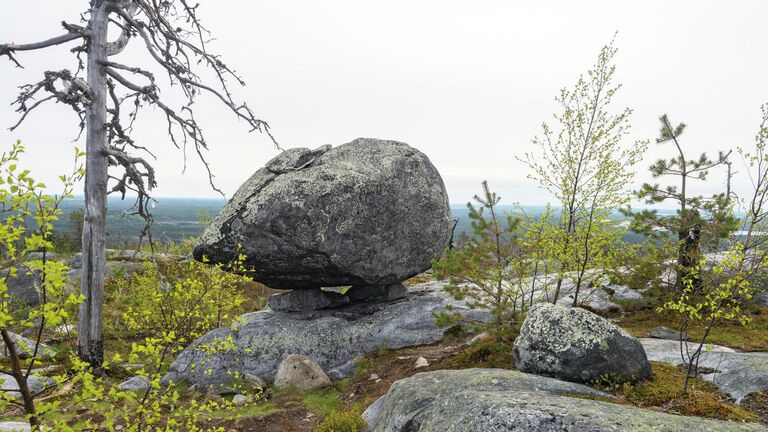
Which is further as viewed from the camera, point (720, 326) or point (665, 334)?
point (720, 326)

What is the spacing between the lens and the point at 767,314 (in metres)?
16.3

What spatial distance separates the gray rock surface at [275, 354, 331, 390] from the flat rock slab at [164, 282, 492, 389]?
107 cm

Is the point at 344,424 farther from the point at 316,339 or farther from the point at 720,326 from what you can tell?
the point at 720,326

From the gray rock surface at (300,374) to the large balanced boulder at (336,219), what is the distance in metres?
3.38

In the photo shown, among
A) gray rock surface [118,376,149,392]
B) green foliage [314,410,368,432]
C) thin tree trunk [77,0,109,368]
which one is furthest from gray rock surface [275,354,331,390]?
thin tree trunk [77,0,109,368]

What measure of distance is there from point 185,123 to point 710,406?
1608 cm

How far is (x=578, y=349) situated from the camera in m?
8.70

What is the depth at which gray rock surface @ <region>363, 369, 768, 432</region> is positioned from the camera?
605 centimetres

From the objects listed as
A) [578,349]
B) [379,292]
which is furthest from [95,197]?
[578,349]

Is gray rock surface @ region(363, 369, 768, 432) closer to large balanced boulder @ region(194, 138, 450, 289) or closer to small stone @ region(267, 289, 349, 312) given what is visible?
large balanced boulder @ region(194, 138, 450, 289)

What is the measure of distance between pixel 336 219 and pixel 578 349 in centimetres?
915

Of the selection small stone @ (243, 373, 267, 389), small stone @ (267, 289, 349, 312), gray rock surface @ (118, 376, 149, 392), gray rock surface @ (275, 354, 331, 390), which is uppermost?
small stone @ (267, 289, 349, 312)

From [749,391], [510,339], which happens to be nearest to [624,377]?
[749,391]

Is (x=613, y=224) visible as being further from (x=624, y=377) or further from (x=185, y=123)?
Result: (x=185, y=123)
